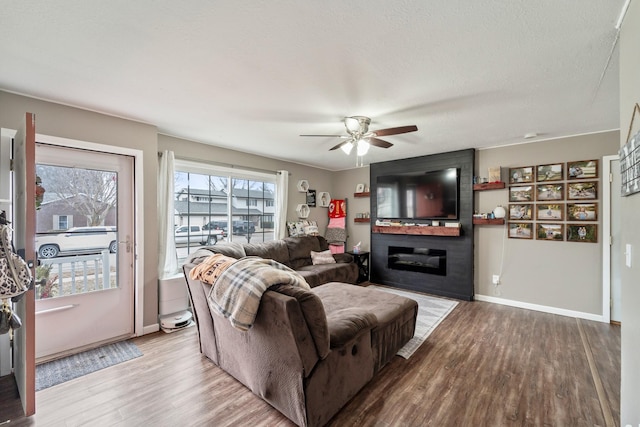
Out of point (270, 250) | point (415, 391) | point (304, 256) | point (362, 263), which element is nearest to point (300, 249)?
point (304, 256)

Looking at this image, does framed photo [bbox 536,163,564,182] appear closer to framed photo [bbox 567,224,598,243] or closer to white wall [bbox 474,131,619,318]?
white wall [bbox 474,131,619,318]

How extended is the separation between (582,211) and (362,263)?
341 centimetres

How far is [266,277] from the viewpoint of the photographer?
1678mm

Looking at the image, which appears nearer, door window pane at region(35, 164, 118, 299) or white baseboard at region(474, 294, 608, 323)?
door window pane at region(35, 164, 118, 299)

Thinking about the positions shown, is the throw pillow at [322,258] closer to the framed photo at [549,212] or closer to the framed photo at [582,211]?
the framed photo at [549,212]

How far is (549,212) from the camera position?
371 cm

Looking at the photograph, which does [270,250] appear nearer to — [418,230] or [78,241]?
[78,241]

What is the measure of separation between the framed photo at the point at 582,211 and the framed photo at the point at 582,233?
0.09 m

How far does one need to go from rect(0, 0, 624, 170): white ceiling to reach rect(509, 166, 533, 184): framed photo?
917 mm

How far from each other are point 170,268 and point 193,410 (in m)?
2.01

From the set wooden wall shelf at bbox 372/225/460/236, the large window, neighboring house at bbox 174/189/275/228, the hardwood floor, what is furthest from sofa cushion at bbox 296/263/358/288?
the hardwood floor

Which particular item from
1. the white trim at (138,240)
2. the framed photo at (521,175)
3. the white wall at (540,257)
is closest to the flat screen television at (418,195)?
the white wall at (540,257)

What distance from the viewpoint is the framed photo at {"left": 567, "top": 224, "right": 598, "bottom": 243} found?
3.42 meters

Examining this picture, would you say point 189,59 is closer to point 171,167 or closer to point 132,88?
point 132,88
